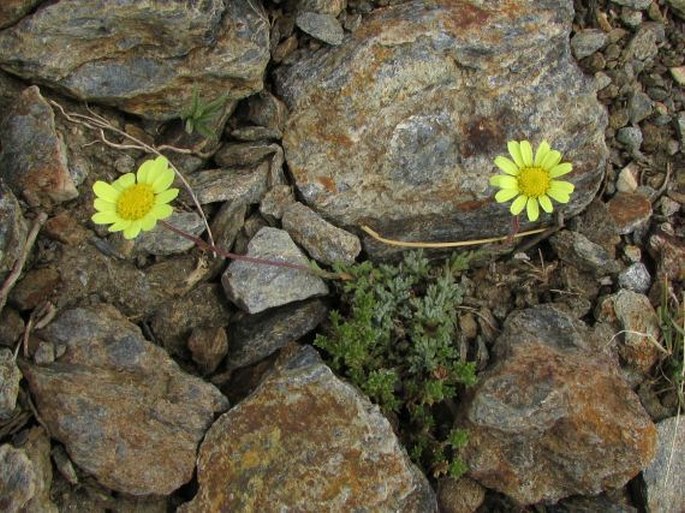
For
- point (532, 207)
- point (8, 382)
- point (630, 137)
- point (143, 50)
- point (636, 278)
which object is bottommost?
point (636, 278)

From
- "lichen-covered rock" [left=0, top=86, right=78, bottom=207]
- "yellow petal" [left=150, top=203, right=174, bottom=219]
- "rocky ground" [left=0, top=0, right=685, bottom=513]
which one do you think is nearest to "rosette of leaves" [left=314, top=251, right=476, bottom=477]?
"rocky ground" [left=0, top=0, right=685, bottom=513]

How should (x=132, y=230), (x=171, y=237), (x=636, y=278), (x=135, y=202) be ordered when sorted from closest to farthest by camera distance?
1. (x=132, y=230)
2. (x=135, y=202)
3. (x=171, y=237)
4. (x=636, y=278)

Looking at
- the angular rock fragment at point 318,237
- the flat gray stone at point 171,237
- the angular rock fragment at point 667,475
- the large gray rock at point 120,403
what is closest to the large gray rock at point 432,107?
the angular rock fragment at point 318,237

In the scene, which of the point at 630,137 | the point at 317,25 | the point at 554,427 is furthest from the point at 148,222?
the point at 630,137

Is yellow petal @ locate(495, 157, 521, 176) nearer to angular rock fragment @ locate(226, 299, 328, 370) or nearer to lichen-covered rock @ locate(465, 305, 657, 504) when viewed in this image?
lichen-covered rock @ locate(465, 305, 657, 504)

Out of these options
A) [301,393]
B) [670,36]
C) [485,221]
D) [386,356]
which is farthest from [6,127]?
[670,36]

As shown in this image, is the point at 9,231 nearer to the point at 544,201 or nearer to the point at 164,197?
the point at 164,197

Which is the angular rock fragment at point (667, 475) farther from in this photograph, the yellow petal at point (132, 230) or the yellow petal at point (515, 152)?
the yellow petal at point (132, 230)
